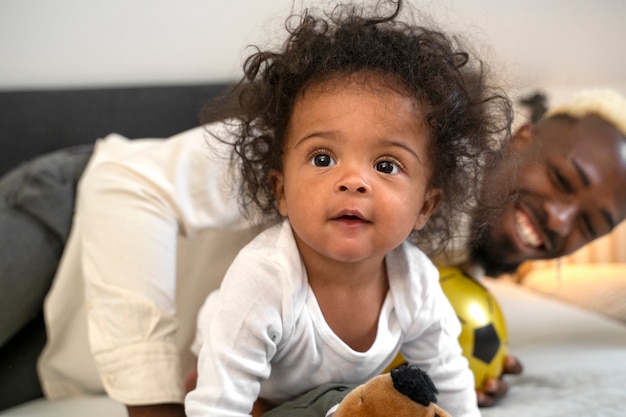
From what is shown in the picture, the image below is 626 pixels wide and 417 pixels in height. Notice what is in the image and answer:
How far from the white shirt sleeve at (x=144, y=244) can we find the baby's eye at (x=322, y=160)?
268mm

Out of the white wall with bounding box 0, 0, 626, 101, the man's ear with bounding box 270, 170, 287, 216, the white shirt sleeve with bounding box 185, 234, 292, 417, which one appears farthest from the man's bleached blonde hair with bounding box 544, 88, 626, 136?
the white shirt sleeve with bounding box 185, 234, 292, 417

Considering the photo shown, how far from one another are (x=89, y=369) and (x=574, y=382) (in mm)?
913

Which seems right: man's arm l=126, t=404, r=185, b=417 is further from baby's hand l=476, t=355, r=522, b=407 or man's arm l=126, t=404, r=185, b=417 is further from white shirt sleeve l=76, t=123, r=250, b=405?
baby's hand l=476, t=355, r=522, b=407

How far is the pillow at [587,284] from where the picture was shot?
1.91 m

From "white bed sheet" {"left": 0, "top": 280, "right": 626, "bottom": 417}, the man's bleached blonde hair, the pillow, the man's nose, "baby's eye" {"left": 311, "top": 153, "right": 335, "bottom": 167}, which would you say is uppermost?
"baby's eye" {"left": 311, "top": 153, "right": 335, "bottom": 167}

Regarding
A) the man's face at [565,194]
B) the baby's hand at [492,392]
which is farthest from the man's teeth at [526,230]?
the baby's hand at [492,392]

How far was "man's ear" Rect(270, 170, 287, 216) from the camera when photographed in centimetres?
94

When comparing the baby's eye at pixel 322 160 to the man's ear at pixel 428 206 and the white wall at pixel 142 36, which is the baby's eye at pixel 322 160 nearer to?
the man's ear at pixel 428 206

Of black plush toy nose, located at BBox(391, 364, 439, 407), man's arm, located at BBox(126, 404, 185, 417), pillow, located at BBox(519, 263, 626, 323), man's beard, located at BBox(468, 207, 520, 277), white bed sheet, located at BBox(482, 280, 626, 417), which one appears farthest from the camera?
pillow, located at BBox(519, 263, 626, 323)

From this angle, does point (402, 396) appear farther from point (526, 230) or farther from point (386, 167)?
point (526, 230)

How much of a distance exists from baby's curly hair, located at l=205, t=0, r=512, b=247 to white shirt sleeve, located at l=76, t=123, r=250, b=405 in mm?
148

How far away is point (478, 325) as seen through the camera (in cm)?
125

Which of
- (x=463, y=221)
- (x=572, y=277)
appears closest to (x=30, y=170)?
(x=463, y=221)

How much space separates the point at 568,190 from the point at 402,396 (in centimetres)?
92
